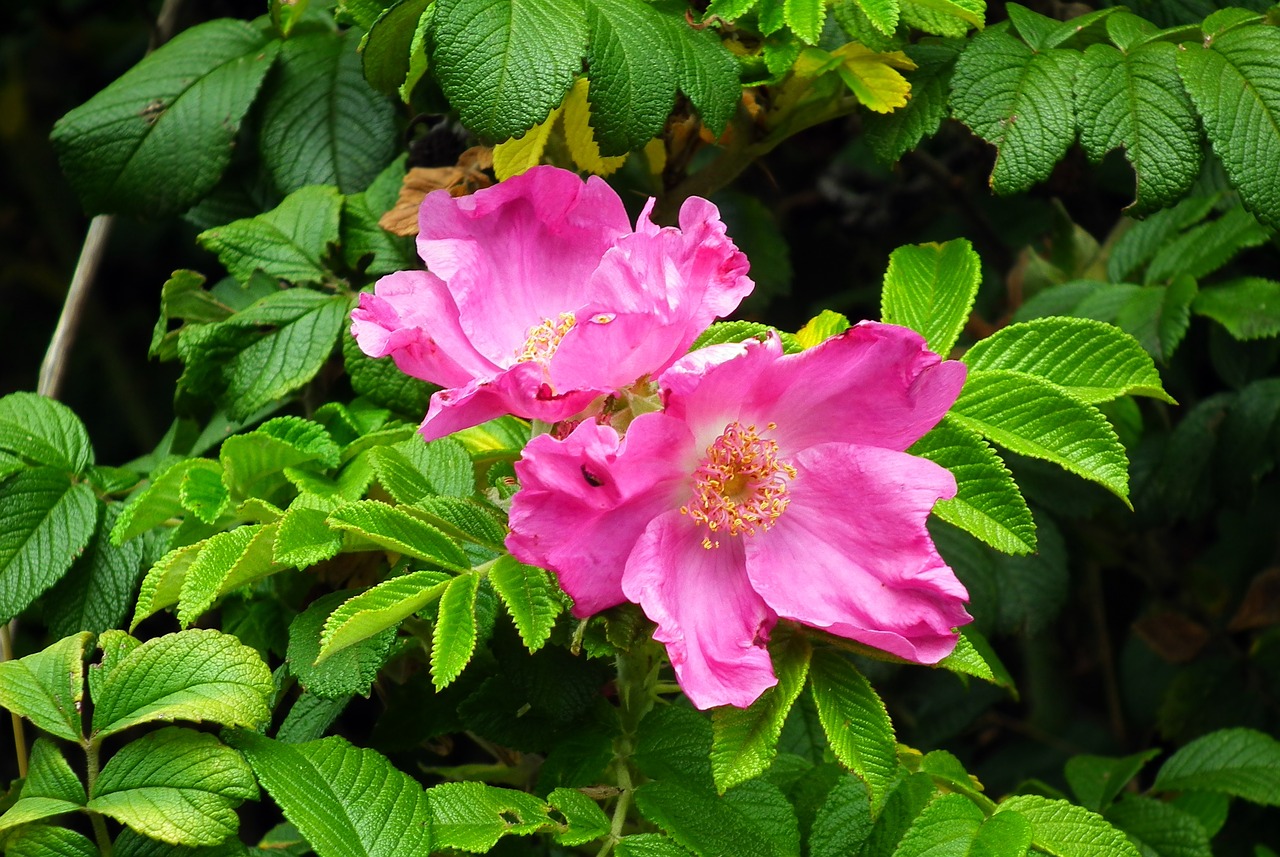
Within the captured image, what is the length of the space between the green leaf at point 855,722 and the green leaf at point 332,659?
29 centimetres

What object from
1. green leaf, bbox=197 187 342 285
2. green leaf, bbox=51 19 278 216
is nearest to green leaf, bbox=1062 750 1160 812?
green leaf, bbox=197 187 342 285

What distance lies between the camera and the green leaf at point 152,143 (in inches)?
47.2

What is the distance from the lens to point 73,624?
3.38 ft

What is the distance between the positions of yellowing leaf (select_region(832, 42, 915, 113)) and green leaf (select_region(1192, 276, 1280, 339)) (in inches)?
17.5

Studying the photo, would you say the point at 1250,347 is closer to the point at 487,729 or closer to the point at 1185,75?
the point at 1185,75

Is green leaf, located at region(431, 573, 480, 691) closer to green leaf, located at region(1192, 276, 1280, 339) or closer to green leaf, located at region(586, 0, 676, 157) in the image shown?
green leaf, located at region(586, 0, 676, 157)

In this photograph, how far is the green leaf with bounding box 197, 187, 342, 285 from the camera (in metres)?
1.15

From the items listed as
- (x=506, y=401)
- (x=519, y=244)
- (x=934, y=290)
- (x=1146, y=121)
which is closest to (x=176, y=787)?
(x=506, y=401)

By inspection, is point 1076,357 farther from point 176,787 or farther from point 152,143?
point 152,143

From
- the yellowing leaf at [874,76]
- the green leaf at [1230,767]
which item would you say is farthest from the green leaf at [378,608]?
the green leaf at [1230,767]

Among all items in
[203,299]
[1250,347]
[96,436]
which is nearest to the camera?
[203,299]

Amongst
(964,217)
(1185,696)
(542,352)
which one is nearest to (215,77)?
(542,352)

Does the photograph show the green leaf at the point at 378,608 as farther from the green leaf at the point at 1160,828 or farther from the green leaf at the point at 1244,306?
the green leaf at the point at 1244,306

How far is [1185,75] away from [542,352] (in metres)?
0.58
